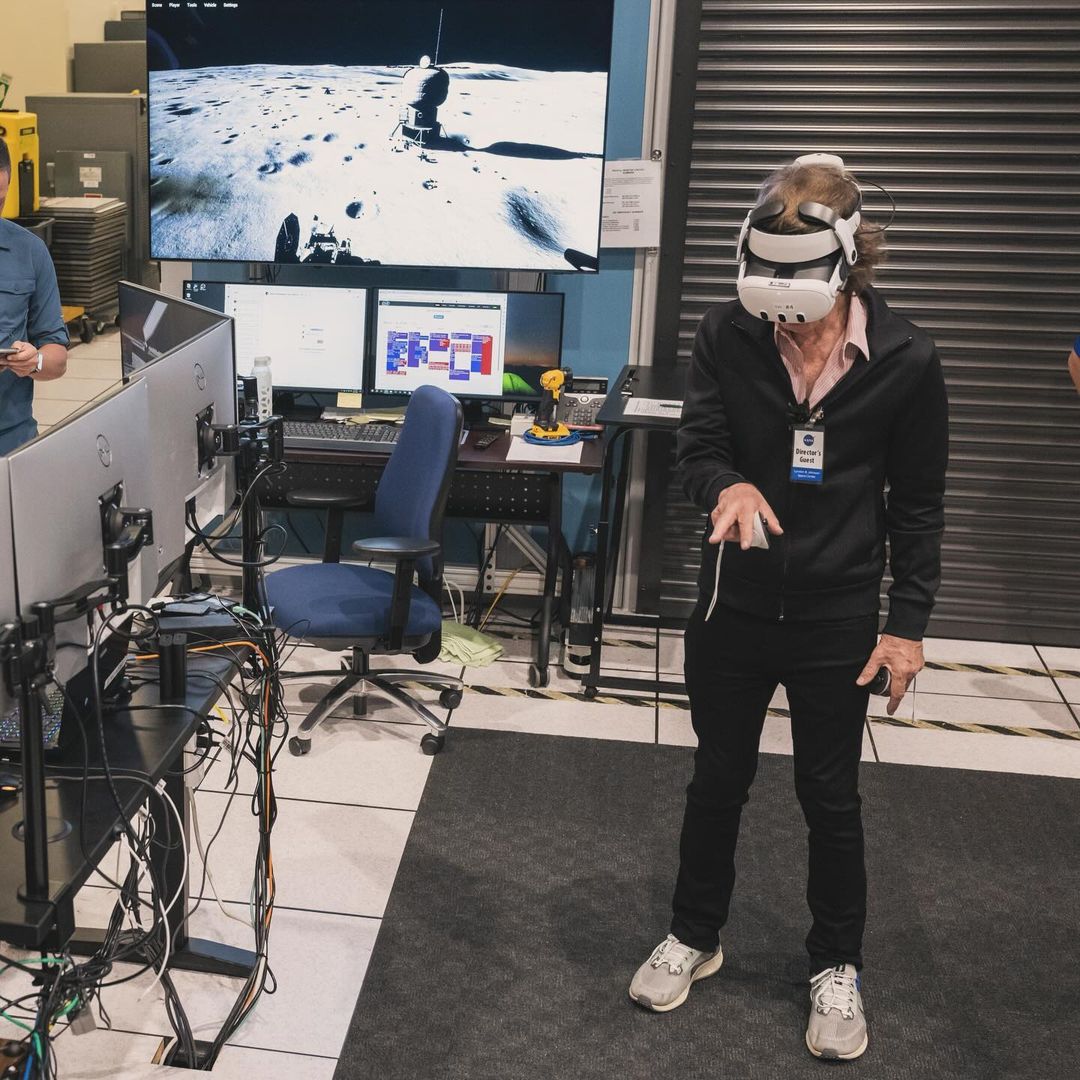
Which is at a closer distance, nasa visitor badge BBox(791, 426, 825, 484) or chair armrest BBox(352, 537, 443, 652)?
nasa visitor badge BBox(791, 426, 825, 484)

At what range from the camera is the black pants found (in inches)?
91.6

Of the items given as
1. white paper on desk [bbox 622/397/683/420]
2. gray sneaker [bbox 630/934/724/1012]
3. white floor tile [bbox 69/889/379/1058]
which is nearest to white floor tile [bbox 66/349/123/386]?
white paper on desk [bbox 622/397/683/420]

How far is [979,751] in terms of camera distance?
3777mm

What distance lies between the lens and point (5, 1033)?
2506mm

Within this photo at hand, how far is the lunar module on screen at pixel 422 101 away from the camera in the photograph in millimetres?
4066

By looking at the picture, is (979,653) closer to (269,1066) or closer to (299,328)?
(299,328)

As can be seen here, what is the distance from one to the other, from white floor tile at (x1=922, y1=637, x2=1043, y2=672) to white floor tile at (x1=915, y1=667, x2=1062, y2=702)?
0.33ft

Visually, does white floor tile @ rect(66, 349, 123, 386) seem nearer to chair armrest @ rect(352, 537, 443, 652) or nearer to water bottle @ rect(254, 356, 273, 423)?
water bottle @ rect(254, 356, 273, 423)

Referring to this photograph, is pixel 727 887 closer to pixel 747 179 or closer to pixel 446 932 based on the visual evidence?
pixel 446 932

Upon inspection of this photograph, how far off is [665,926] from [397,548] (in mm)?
1144

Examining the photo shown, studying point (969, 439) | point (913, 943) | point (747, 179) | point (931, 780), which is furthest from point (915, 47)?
point (913, 943)

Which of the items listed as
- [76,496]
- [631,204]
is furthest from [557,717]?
[76,496]

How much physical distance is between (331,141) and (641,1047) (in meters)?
2.95

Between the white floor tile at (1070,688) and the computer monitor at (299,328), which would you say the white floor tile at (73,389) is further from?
the white floor tile at (1070,688)
